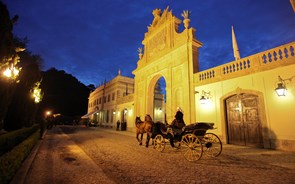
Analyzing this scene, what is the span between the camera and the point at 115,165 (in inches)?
202

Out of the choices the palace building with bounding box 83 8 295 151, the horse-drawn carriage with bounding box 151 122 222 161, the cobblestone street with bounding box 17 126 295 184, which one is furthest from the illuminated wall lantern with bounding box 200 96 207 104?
→ the cobblestone street with bounding box 17 126 295 184

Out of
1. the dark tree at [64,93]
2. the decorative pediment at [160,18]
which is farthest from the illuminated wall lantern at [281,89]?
the dark tree at [64,93]

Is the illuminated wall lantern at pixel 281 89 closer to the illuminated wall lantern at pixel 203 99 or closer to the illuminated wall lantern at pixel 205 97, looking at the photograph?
the illuminated wall lantern at pixel 205 97

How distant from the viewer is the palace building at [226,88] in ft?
25.0

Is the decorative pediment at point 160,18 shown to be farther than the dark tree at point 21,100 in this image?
Yes

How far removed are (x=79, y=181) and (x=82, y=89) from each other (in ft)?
203

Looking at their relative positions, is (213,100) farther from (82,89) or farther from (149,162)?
(82,89)

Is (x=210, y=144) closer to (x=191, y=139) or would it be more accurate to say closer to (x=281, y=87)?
(x=191, y=139)

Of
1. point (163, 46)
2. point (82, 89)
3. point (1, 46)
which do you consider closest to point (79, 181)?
point (1, 46)

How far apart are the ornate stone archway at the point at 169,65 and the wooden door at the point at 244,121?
2.82 m

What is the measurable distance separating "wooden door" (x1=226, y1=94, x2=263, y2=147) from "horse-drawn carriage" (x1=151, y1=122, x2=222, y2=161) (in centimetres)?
257

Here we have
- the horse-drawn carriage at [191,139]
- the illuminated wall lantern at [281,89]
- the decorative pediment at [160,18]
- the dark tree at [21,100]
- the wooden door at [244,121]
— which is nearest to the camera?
the horse-drawn carriage at [191,139]

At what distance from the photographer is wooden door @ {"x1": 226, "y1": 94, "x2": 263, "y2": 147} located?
8548 millimetres

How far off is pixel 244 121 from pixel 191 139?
4.54 meters
